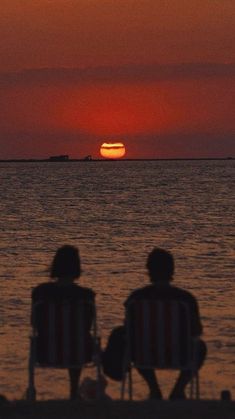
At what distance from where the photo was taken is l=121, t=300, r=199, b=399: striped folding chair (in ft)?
25.9

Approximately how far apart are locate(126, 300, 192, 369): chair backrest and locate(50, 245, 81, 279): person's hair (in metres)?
0.53

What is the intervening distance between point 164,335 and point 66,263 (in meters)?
0.82

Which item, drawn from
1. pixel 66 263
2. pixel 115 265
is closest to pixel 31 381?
pixel 66 263

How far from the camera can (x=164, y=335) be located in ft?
25.9

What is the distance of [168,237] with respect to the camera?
3228cm

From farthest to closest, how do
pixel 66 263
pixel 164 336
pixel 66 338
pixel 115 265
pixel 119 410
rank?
1. pixel 115 265
2. pixel 66 263
3. pixel 66 338
4. pixel 164 336
5. pixel 119 410

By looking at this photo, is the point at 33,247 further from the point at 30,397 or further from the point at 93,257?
the point at 30,397

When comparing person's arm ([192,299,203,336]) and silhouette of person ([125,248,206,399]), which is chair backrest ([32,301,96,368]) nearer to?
silhouette of person ([125,248,206,399])

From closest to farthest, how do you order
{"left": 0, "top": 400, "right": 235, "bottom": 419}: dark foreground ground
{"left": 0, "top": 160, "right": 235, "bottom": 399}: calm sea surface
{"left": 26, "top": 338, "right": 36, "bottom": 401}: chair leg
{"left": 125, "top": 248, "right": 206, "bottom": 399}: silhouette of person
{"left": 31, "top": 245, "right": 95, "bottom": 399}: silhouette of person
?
1. {"left": 0, "top": 400, "right": 235, "bottom": 419}: dark foreground ground
2. {"left": 26, "top": 338, "right": 36, "bottom": 401}: chair leg
3. {"left": 125, "top": 248, "right": 206, "bottom": 399}: silhouette of person
4. {"left": 31, "top": 245, "right": 95, "bottom": 399}: silhouette of person
5. {"left": 0, "top": 160, "right": 235, "bottom": 399}: calm sea surface

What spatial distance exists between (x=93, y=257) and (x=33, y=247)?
3828 mm

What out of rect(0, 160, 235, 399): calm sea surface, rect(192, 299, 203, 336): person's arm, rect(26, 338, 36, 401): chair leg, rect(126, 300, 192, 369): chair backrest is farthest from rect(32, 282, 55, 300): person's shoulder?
rect(0, 160, 235, 399): calm sea surface

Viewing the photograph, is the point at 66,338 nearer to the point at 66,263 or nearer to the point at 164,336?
the point at 66,263

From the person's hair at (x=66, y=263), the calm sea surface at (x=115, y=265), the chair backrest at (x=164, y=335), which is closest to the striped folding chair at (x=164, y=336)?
the chair backrest at (x=164, y=335)

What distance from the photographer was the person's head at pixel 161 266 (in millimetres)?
8023
